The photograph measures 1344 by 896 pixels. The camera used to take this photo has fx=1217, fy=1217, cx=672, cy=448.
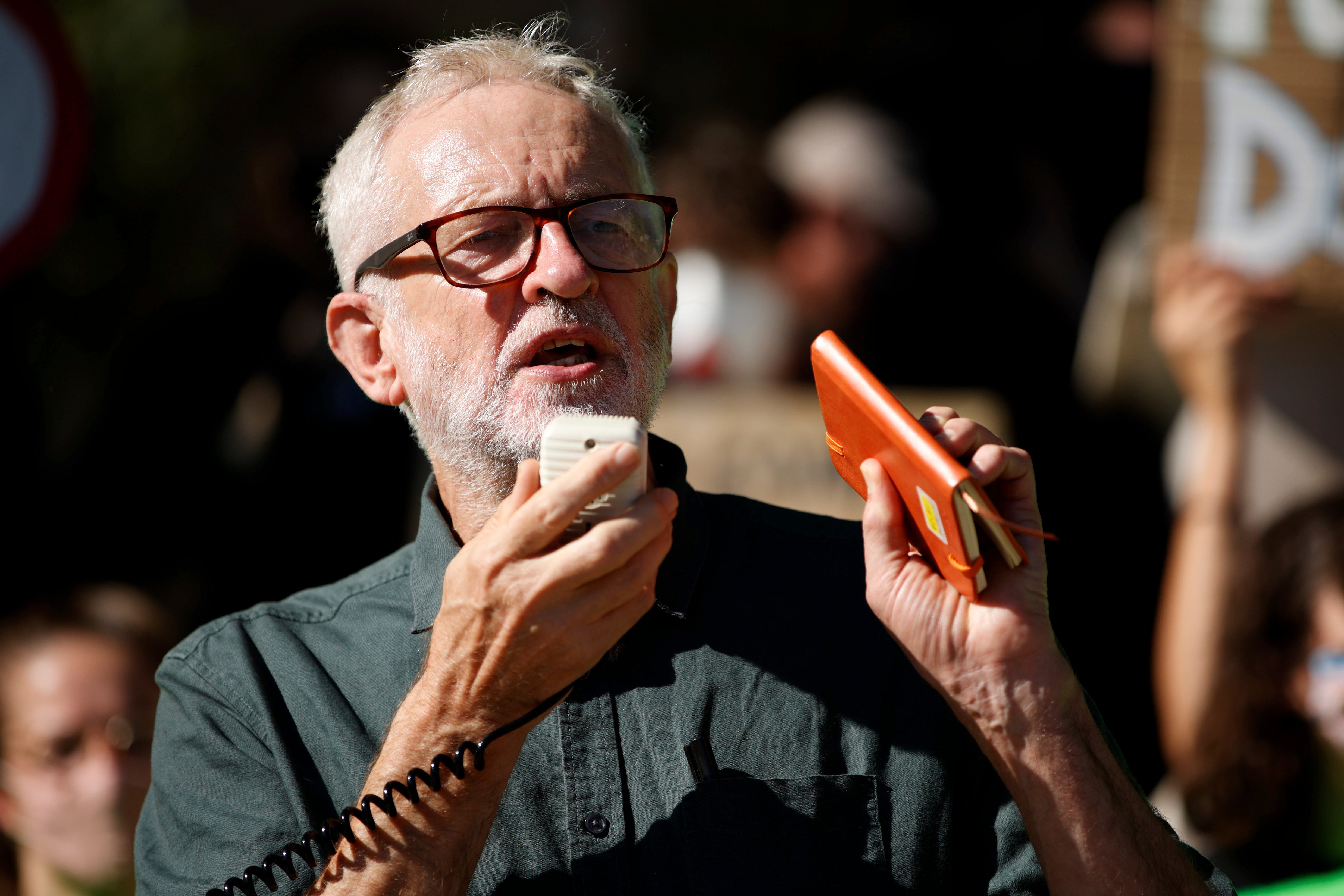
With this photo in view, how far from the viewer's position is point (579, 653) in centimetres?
160

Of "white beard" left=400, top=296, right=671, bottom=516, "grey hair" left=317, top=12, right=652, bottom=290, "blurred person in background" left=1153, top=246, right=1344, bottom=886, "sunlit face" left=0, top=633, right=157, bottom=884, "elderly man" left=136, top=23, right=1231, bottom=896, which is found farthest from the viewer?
"blurred person in background" left=1153, top=246, right=1344, bottom=886

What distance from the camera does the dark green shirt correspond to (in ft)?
6.02

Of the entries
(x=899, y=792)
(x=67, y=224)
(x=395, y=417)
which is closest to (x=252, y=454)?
(x=395, y=417)

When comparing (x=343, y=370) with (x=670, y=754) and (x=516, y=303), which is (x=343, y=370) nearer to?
(x=516, y=303)

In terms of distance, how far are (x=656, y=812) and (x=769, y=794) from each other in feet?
0.58

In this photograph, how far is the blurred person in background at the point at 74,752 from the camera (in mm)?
3033

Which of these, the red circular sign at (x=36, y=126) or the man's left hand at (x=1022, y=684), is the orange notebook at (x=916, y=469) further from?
the red circular sign at (x=36, y=126)

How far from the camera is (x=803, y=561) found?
2145 millimetres

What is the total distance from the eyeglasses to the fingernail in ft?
1.82

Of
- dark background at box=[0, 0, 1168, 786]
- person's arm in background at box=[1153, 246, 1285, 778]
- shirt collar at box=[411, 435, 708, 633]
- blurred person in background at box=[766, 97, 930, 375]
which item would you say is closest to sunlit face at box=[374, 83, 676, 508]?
shirt collar at box=[411, 435, 708, 633]

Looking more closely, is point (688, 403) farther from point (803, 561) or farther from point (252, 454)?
point (803, 561)

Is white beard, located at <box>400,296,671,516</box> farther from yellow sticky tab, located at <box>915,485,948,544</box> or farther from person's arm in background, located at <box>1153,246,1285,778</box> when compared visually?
person's arm in background, located at <box>1153,246,1285,778</box>

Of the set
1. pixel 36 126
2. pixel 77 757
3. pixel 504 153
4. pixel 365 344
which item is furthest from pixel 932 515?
pixel 36 126

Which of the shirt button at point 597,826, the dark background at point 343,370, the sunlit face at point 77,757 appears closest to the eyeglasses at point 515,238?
the shirt button at point 597,826
